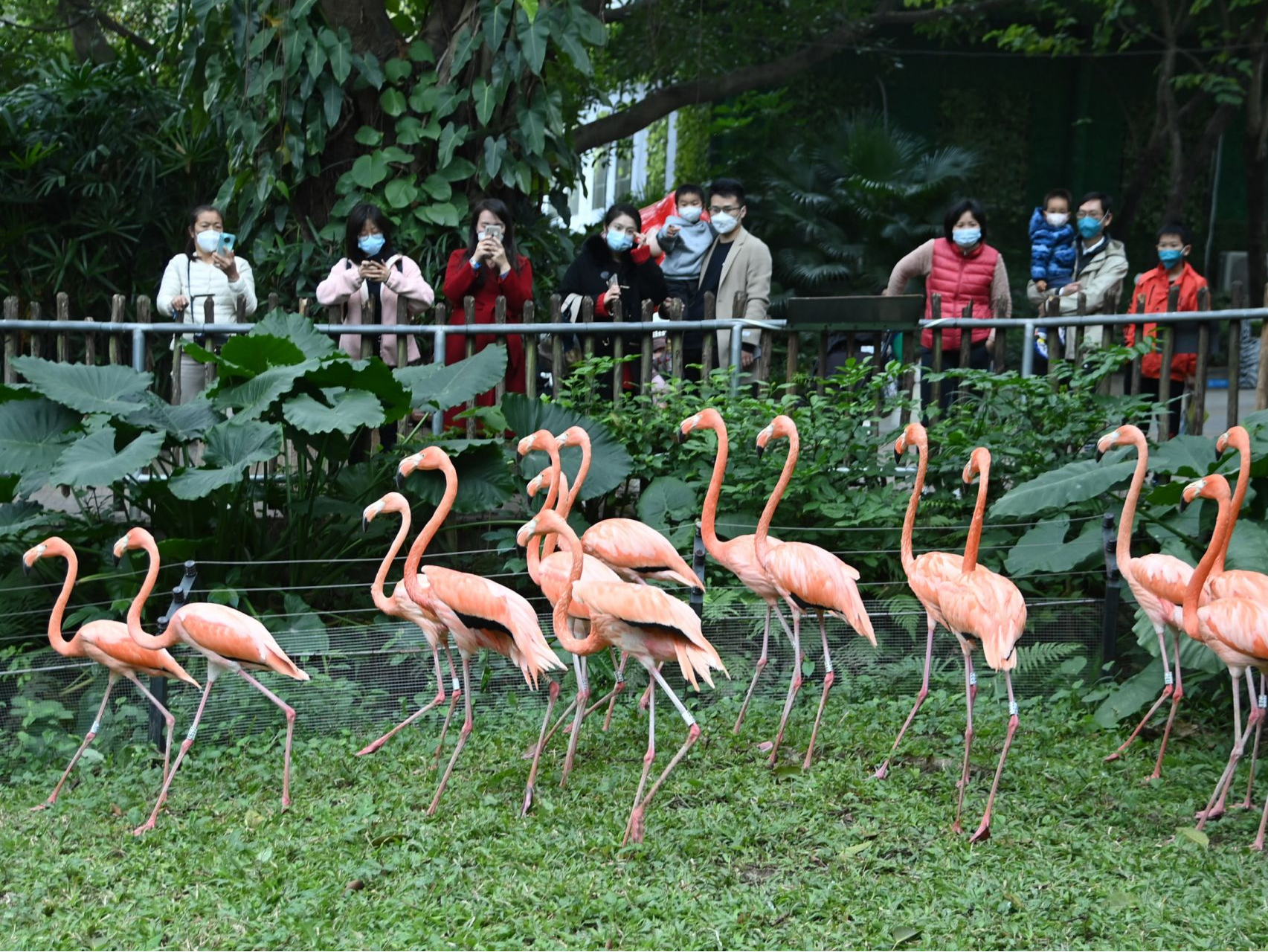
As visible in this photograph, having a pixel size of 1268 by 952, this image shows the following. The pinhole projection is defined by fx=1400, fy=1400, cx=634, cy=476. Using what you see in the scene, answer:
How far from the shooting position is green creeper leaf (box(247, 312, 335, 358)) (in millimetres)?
6504

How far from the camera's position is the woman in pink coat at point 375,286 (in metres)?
7.38

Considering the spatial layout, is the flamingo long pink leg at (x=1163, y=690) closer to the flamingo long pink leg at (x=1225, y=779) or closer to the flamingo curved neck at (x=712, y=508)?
the flamingo long pink leg at (x=1225, y=779)

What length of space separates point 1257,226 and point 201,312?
40.4 feet

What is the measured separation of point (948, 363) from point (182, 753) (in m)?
4.49

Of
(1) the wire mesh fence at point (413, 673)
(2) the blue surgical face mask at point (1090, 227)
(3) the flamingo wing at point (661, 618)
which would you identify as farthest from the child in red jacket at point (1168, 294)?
(3) the flamingo wing at point (661, 618)

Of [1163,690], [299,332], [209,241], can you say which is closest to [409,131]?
[209,241]

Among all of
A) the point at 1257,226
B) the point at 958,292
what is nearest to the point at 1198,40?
the point at 1257,226

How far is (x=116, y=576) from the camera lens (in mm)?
5918

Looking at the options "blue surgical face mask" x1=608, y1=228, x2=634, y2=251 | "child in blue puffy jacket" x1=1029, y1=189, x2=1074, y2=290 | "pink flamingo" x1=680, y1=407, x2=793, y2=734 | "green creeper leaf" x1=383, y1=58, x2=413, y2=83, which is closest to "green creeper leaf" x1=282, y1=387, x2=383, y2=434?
"pink flamingo" x1=680, y1=407, x2=793, y2=734

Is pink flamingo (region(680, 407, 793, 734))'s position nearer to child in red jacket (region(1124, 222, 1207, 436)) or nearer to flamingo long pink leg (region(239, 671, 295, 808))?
flamingo long pink leg (region(239, 671, 295, 808))

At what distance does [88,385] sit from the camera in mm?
6168

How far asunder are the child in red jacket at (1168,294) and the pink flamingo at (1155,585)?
2.04 metres

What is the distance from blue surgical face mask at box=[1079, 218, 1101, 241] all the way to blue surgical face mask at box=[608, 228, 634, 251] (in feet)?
8.97

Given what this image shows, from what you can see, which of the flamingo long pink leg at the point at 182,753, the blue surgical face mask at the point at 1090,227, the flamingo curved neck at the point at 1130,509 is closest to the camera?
the flamingo long pink leg at the point at 182,753
